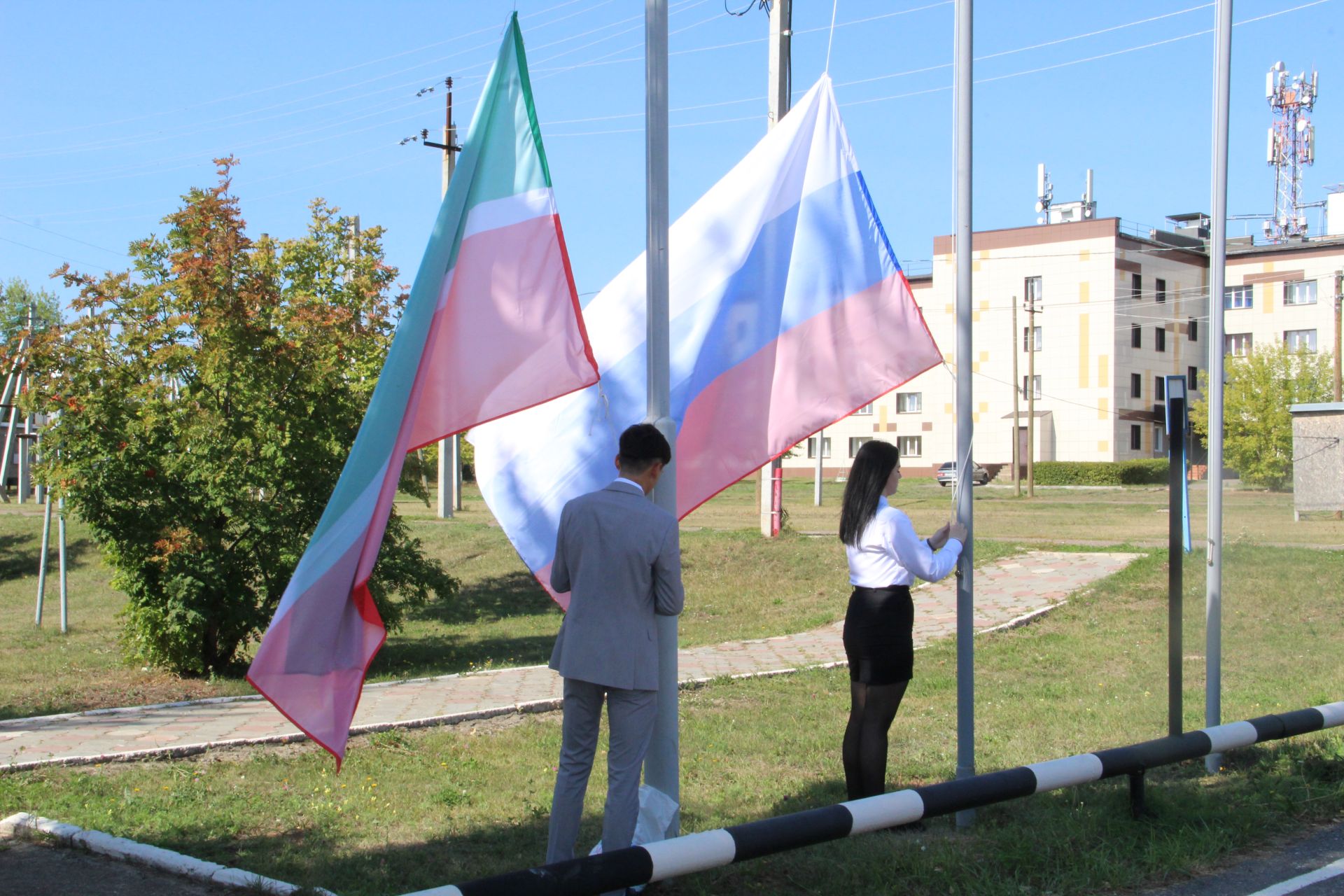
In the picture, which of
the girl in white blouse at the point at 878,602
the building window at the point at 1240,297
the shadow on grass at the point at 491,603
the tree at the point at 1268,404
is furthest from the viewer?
the building window at the point at 1240,297

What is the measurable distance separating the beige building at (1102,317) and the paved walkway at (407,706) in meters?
44.1

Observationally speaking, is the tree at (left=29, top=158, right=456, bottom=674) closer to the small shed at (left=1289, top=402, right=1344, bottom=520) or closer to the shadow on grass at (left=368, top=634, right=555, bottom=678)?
the shadow on grass at (left=368, top=634, right=555, bottom=678)

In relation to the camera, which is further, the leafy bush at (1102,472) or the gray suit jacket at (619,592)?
the leafy bush at (1102,472)

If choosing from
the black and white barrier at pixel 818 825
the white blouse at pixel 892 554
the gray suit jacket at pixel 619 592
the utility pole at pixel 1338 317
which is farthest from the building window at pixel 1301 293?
the gray suit jacket at pixel 619 592

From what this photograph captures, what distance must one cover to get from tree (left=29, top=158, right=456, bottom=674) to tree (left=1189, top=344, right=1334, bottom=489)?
1534 inches

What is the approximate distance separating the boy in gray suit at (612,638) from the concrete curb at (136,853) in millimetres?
1169

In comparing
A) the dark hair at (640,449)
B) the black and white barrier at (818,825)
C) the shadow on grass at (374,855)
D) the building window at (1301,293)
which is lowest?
the shadow on grass at (374,855)

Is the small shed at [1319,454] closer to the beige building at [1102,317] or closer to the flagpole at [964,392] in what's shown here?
the flagpole at [964,392]

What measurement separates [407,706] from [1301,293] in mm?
59945

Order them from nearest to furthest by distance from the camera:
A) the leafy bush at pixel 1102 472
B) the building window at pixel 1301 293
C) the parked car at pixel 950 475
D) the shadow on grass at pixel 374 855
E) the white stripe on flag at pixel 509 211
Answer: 1. the white stripe on flag at pixel 509 211
2. the shadow on grass at pixel 374 855
3. the parked car at pixel 950 475
4. the leafy bush at pixel 1102 472
5. the building window at pixel 1301 293

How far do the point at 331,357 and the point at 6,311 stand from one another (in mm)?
82092

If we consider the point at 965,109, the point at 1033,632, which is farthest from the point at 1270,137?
the point at 965,109

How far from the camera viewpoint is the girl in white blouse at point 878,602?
216 inches

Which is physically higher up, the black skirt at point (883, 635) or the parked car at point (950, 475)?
the black skirt at point (883, 635)
